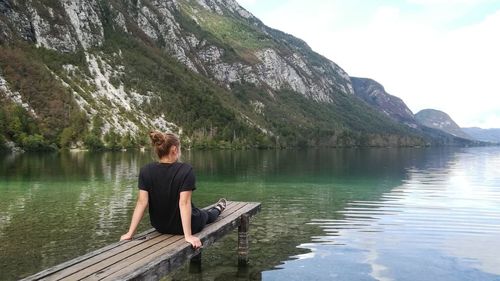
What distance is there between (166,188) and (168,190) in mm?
64

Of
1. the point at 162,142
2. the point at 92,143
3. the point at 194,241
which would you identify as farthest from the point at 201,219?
the point at 92,143

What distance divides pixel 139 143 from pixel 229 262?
16999 centimetres

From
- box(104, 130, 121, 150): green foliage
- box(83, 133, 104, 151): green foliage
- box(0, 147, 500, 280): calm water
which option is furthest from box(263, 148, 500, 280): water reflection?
box(104, 130, 121, 150): green foliage

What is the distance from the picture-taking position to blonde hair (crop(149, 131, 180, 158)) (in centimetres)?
1059

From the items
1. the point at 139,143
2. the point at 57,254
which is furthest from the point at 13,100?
the point at 57,254

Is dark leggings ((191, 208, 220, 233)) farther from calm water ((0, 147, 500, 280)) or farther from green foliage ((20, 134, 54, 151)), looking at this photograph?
green foliage ((20, 134, 54, 151))

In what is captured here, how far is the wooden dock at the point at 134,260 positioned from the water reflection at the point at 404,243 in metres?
5.00

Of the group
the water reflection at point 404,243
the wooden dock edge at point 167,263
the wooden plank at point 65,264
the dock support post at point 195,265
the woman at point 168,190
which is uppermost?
the woman at point 168,190

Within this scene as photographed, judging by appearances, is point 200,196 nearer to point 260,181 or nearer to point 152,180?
point 260,181

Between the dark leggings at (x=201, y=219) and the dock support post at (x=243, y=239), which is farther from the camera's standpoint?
the dock support post at (x=243, y=239)

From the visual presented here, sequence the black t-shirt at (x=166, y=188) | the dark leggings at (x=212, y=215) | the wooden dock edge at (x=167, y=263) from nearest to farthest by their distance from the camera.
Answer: the wooden dock edge at (x=167, y=263)
the black t-shirt at (x=166, y=188)
the dark leggings at (x=212, y=215)

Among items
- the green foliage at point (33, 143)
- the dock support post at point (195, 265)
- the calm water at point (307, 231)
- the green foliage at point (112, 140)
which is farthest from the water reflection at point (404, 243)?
the green foliage at point (112, 140)

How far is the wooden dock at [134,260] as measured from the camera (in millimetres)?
8258

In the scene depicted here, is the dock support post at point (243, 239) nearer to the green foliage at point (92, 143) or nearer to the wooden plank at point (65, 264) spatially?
the wooden plank at point (65, 264)
